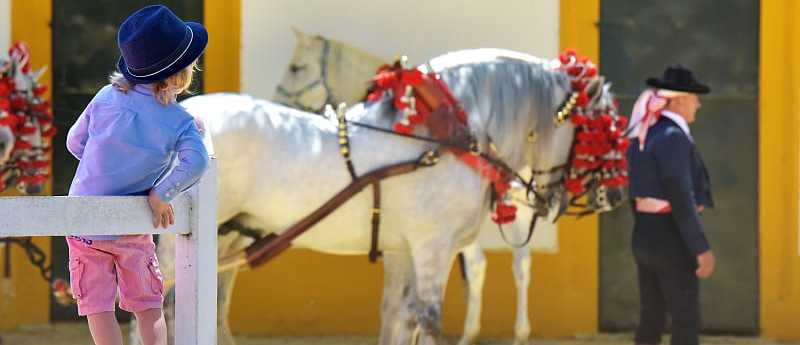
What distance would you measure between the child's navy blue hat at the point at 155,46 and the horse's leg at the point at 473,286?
4.30m

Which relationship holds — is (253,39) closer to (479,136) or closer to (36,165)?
(36,165)

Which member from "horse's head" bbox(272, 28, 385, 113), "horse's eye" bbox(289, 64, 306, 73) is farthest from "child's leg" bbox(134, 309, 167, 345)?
"horse's eye" bbox(289, 64, 306, 73)

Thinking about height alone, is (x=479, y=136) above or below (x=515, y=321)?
above

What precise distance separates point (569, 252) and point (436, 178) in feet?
7.41

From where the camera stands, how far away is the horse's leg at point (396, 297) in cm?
661

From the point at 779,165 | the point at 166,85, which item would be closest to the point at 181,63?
the point at 166,85

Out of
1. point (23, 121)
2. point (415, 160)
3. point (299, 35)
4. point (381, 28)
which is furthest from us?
point (381, 28)

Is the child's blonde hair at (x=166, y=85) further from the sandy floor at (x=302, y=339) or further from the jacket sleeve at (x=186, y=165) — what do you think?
the sandy floor at (x=302, y=339)

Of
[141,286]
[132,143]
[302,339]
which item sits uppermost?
[132,143]

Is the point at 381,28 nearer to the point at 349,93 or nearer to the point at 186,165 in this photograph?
the point at 349,93

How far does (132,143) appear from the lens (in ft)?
12.2

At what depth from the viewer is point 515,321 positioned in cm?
843

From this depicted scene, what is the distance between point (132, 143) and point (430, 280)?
2845mm

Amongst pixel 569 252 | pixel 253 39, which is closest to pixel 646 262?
pixel 569 252
